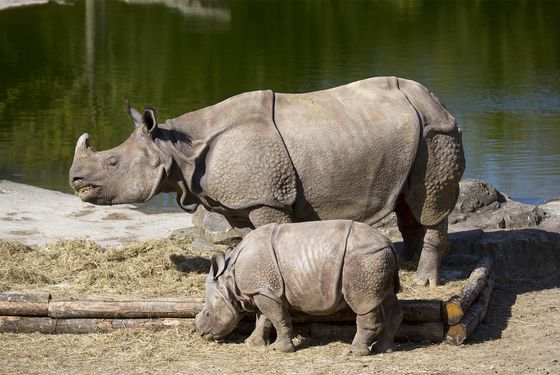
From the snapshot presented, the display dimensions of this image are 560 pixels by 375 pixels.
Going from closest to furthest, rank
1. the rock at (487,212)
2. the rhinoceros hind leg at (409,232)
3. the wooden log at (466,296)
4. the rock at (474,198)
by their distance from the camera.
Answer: the wooden log at (466,296) < the rhinoceros hind leg at (409,232) < the rock at (487,212) < the rock at (474,198)

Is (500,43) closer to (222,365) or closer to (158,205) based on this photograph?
(158,205)

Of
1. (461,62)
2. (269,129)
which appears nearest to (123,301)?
(269,129)

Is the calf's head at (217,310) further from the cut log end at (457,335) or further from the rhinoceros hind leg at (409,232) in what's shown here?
the rhinoceros hind leg at (409,232)

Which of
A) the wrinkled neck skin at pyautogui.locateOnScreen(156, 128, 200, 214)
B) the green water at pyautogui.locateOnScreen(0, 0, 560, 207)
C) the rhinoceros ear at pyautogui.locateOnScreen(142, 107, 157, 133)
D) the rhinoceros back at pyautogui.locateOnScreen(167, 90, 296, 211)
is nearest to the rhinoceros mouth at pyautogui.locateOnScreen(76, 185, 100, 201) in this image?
the wrinkled neck skin at pyautogui.locateOnScreen(156, 128, 200, 214)

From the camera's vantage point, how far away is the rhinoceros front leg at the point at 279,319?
853 cm

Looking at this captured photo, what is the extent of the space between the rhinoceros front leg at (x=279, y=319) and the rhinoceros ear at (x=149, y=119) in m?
1.89

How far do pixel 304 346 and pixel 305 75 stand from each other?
62.3 feet

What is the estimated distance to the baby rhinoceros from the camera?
8.33m

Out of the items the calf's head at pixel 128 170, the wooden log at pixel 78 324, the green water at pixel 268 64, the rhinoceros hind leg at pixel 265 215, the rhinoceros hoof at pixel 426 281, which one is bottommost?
the green water at pixel 268 64

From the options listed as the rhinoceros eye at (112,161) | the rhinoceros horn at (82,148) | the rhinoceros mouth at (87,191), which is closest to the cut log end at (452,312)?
the rhinoceros eye at (112,161)

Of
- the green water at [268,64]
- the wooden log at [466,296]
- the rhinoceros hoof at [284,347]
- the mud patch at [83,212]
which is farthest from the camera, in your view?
the green water at [268,64]

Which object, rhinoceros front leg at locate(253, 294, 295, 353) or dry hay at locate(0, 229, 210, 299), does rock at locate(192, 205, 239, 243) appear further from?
rhinoceros front leg at locate(253, 294, 295, 353)

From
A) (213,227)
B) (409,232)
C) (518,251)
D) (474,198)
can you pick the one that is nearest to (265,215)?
(409,232)

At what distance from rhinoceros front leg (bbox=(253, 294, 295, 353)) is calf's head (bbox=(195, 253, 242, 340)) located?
0.26 meters
